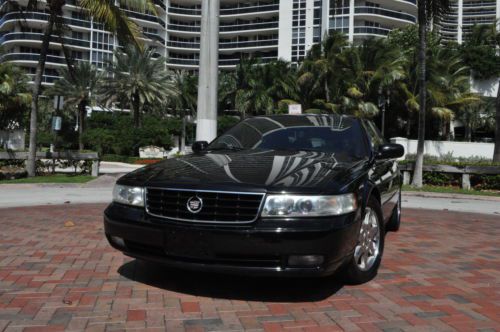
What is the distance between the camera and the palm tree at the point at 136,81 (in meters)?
47.5

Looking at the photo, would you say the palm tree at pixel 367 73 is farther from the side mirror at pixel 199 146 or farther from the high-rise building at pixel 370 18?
the high-rise building at pixel 370 18

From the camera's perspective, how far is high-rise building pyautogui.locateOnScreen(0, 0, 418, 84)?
66.6 m

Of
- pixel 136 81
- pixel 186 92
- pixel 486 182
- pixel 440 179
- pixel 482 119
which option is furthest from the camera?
pixel 186 92

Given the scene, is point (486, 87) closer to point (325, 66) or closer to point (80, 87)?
point (325, 66)

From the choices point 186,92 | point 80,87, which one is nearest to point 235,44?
point 186,92

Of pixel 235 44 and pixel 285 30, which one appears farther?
pixel 235 44

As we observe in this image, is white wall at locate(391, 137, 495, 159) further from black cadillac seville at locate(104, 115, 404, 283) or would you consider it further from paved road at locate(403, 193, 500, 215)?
black cadillac seville at locate(104, 115, 404, 283)

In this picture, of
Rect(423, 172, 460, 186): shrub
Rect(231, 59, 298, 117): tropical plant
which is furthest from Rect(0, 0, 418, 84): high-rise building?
Rect(423, 172, 460, 186): shrub

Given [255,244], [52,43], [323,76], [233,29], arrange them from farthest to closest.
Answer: [233,29], [52,43], [323,76], [255,244]

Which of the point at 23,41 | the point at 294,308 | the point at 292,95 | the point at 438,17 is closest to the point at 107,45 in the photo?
the point at 23,41

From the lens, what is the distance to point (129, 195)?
13.3 feet

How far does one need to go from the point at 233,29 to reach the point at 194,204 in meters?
77.1

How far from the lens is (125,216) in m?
4.00

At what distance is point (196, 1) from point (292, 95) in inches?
1671
